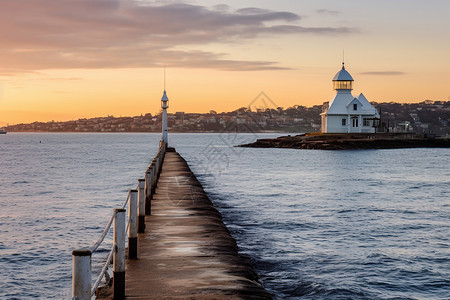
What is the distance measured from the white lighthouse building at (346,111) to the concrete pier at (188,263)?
7150 cm

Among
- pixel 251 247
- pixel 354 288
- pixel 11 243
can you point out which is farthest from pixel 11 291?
pixel 354 288

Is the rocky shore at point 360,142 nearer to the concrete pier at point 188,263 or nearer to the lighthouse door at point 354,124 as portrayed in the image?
the lighthouse door at point 354,124

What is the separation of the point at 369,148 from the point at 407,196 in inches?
2169

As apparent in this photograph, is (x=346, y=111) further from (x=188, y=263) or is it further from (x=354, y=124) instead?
(x=188, y=263)

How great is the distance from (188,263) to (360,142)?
73280mm

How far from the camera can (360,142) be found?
79.9 meters

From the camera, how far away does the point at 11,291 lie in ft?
39.1

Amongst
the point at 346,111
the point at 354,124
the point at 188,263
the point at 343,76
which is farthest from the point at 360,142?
the point at 188,263

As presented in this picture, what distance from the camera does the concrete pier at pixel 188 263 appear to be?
806 cm

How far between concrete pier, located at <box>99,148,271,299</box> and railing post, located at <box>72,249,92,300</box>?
7.19 ft

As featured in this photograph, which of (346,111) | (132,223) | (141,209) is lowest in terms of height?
(141,209)

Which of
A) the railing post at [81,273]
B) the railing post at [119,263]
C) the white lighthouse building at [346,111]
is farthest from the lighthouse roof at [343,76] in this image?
the railing post at [81,273]

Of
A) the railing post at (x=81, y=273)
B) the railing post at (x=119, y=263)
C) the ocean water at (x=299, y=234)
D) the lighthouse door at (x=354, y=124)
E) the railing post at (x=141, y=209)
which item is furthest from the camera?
the lighthouse door at (x=354, y=124)

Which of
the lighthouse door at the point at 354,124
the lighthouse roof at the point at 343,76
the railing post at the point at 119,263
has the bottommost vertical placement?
the railing post at the point at 119,263
